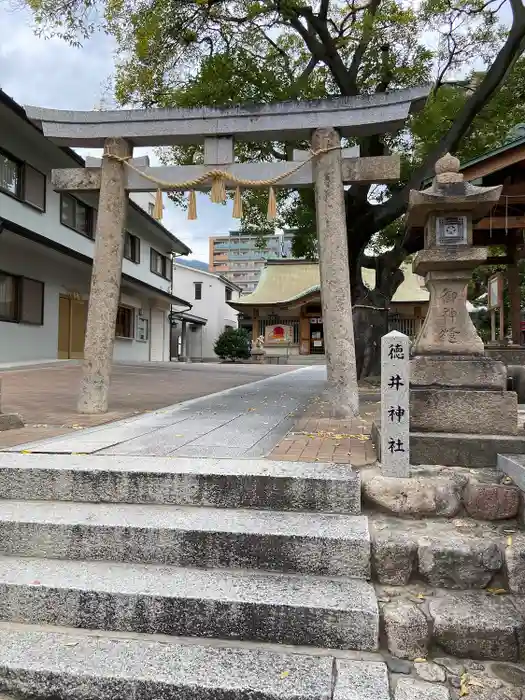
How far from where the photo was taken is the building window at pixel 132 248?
22.9 meters

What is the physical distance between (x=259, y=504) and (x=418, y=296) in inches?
1017

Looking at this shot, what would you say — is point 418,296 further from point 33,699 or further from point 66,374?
point 33,699

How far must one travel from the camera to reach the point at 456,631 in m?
2.61

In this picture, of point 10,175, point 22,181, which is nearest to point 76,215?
point 22,181

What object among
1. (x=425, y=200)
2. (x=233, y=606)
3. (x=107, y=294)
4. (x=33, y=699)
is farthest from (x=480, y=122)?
(x=33, y=699)

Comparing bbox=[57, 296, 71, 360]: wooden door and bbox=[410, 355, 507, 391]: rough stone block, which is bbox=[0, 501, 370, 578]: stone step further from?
bbox=[57, 296, 71, 360]: wooden door

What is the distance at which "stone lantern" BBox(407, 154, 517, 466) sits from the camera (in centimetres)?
388

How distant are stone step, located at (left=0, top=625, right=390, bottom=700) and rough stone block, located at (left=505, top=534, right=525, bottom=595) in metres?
0.94

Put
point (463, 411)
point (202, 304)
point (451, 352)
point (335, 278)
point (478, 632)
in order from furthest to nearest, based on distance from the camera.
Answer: point (202, 304) → point (335, 278) → point (451, 352) → point (463, 411) → point (478, 632)

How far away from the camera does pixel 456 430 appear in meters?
3.93

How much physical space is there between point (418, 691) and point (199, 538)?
1.37m

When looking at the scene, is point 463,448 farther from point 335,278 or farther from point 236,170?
point 236,170

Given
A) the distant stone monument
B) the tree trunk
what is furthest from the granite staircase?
the distant stone monument

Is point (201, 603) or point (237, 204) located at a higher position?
point (237, 204)
